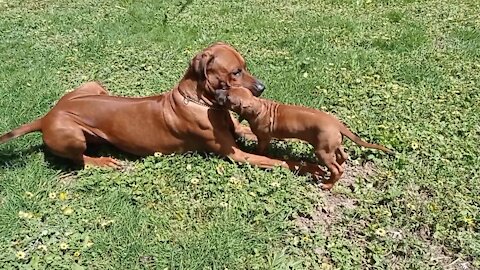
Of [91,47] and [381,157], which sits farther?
[91,47]

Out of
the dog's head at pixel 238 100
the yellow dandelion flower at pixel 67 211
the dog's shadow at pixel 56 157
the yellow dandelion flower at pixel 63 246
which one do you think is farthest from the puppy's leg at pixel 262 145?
the yellow dandelion flower at pixel 63 246

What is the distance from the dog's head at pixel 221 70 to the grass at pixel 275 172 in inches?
24.9

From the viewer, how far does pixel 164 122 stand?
4.66 metres

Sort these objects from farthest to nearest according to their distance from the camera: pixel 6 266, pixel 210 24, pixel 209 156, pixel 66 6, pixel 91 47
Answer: pixel 66 6 → pixel 210 24 → pixel 91 47 → pixel 209 156 → pixel 6 266

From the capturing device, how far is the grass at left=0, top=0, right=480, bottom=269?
13.3 ft

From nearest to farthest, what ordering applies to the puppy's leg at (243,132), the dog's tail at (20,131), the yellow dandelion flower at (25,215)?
the yellow dandelion flower at (25,215), the dog's tail at (20,131), the puppy's leg at (243,132)

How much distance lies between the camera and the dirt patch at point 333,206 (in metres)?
4.25

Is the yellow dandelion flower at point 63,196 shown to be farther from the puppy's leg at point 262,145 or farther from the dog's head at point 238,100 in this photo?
the puppy's leg at point 262,145

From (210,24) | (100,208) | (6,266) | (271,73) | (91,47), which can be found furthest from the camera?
(210,24)

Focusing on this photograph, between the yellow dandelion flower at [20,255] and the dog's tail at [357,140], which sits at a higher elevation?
the dog's tail at [357,140]

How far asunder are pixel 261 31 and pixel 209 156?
3.06 meters

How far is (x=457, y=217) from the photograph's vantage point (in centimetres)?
420

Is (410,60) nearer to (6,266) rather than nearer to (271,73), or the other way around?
(271,73)

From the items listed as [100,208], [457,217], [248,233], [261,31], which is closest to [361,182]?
[457,217]
